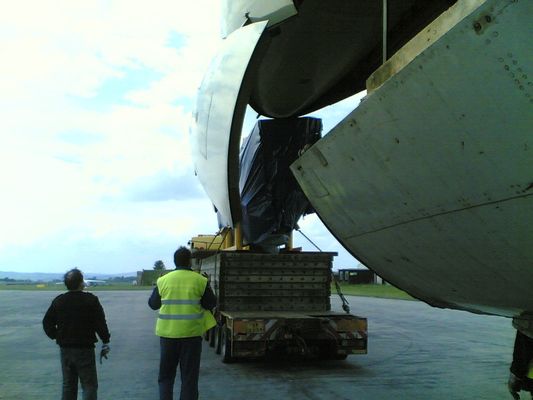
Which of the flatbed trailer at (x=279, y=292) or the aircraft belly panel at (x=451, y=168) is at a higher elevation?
the aircraft belly panel at (x=451, y=168)

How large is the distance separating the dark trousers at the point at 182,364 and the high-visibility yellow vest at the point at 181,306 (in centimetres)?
9

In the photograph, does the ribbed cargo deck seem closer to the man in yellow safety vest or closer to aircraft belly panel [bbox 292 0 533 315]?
the man in yellow safety vest

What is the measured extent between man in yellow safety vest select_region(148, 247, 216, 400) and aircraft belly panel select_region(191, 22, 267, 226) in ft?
2.63

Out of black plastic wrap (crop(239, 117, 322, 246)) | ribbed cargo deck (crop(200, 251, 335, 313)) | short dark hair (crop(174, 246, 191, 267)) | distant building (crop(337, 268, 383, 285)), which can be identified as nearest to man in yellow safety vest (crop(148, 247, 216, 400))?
short dark hair (crop(174, 246, 191, 267))

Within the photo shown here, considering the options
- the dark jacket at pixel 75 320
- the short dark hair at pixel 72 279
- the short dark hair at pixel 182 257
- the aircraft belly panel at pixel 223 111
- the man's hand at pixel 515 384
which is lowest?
the man's hand at pixel 515 384

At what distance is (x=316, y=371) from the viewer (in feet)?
27.9

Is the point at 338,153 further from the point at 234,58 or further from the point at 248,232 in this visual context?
the point at 248,232

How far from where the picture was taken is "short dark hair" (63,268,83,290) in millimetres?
5324

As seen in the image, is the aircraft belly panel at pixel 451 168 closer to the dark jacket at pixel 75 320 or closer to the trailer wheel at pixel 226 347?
the dark jacket at pixel 75 320

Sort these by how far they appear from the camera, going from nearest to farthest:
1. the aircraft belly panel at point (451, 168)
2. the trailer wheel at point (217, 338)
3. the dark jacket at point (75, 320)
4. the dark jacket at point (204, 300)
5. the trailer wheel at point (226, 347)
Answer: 1. the aircraft belly panel at point (451, 168)
2. the dark jacket at point (75, 320)
3. the dark jacket at point (204, 300)
4. the trailer wheel at point (226, 347)
5. the trailer wheel at point (217, 338)

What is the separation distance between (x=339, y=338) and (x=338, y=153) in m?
5.97

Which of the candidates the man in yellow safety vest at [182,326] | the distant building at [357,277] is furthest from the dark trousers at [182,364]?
the distant building at [357,277]

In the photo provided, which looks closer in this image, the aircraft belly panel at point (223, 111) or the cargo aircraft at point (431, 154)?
the cargo aircraft at point (431, 154)

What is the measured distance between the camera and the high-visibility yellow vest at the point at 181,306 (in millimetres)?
5480
